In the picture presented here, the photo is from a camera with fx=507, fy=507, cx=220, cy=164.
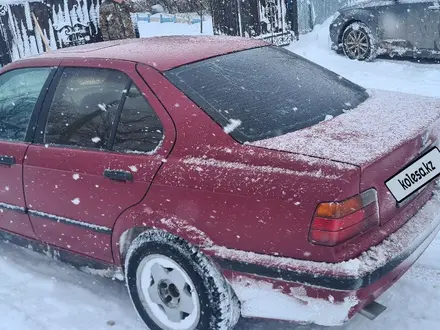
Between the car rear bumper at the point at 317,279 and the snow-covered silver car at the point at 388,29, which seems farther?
the snow-covered silver car at the point at 388,29

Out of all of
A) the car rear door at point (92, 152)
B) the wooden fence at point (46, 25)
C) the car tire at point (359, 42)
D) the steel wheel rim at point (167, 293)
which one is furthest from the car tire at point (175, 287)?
the wooden fence at point (46, 25)

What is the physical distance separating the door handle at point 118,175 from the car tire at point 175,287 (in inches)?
12.0

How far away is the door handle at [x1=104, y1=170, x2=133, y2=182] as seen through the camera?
267 centimetres

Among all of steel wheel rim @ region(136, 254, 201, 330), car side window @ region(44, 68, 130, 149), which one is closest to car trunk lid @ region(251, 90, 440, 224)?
steel wheel rim @ region(136, 254, 201, 330)

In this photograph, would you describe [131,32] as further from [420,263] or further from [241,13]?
[420,263]

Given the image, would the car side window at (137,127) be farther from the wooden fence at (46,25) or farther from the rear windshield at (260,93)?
the wooden fence at (46,25)

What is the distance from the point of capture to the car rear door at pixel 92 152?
267 centimetres

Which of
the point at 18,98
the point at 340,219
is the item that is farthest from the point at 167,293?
the point at 18,98

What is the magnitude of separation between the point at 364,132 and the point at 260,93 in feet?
2.07

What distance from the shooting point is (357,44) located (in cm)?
914

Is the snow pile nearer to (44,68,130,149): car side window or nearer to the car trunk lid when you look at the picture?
the car trunk lid

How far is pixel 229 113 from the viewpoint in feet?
8.46

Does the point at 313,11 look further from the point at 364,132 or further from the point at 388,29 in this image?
the point at 364,132

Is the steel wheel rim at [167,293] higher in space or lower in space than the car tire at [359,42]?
lower
